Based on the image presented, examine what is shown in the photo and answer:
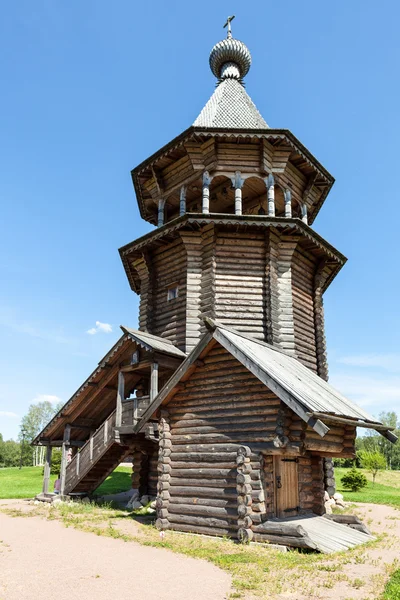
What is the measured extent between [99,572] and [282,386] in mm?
5032

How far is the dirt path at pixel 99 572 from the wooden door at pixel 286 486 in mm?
3358

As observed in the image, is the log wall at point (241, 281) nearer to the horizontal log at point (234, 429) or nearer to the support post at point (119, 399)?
the support post at point (119, 399)

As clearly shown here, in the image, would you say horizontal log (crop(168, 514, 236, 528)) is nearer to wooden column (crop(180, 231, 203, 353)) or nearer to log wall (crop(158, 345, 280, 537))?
log wall (crop(158, 345, 280, 537))

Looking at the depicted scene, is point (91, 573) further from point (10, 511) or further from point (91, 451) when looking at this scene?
point (10, 511)

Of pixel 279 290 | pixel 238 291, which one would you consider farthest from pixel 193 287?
pixel 279 290

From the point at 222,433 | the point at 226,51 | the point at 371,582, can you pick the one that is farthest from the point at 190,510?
the point at 226,51

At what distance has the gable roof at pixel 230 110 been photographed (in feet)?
65.5

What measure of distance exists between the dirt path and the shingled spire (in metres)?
15.3

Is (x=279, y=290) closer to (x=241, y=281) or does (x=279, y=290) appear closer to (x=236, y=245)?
(x=241, y=281)

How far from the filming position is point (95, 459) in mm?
16344

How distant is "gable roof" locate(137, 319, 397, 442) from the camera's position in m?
9.79

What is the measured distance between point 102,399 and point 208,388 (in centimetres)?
792

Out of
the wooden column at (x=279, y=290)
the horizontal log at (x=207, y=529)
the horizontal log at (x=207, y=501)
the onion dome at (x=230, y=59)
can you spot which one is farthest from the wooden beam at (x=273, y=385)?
the onion dome at (x=230, y=59)

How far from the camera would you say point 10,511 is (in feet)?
55.0
